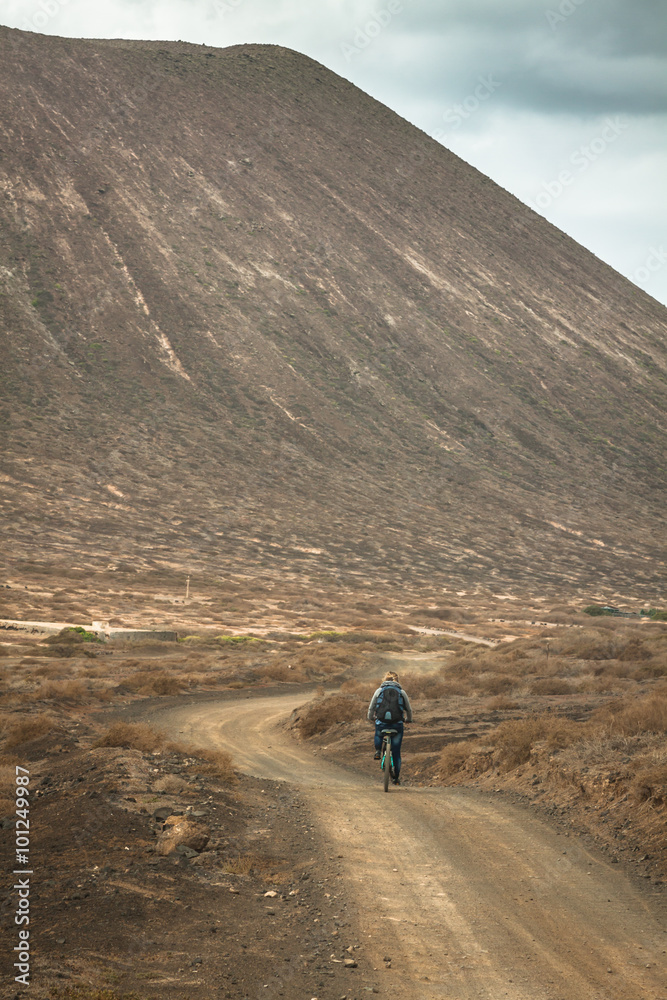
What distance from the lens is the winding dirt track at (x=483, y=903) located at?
21.0ft

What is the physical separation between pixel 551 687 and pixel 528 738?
909 cm

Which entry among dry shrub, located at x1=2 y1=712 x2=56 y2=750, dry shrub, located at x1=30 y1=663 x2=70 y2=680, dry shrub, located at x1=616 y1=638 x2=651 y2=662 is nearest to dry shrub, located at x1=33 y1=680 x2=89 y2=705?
dry shrub, located at x1=30 y1=663 x2=70 y2=680

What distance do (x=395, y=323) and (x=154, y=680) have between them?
7770cm

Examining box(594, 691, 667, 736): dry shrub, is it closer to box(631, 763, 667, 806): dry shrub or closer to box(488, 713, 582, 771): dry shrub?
box(488, 713, 582, 771): dry shrub

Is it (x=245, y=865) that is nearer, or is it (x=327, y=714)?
(x=245, y=865)

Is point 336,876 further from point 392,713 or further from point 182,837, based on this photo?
point 392,713

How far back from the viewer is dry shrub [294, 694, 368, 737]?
20453 millimetres

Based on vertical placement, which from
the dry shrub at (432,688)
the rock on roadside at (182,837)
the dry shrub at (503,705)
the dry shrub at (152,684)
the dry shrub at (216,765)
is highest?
the rock on roadside at (182,837)

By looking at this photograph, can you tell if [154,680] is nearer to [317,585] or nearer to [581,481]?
[317,585]

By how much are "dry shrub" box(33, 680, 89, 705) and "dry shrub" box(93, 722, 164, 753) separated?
29.1 ft

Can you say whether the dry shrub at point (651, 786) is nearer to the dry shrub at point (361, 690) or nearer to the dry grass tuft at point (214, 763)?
the dry grass tuft at point (214, 763)

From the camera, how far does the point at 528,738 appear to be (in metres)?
14.1

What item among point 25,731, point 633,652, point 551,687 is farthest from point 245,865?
point 633,652

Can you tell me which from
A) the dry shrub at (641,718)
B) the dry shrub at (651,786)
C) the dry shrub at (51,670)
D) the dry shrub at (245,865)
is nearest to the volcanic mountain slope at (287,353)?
the dry shrub at (51,670)
